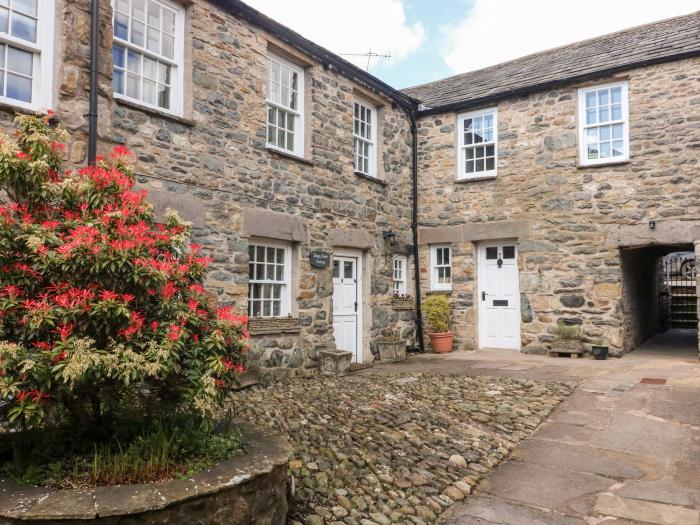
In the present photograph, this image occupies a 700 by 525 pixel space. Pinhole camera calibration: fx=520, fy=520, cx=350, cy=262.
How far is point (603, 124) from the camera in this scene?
970 cm

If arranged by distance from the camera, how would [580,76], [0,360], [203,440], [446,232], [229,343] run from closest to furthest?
[0,360] → [203,440] → [229,343] → [580,76] → [446,232]

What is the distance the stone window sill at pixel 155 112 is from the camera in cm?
609

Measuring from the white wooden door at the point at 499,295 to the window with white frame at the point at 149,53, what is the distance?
271 inches

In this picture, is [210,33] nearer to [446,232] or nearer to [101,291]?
[101,291]

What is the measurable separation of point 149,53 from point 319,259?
3.86 m

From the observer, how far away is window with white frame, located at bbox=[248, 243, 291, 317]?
7.80 metres

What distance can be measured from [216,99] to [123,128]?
5.03ft

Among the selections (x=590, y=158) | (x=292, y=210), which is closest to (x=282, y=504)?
(x=292, y=210)

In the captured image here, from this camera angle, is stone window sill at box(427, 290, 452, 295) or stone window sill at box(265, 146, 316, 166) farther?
stone window sill at box(427, 290, 452, 295)

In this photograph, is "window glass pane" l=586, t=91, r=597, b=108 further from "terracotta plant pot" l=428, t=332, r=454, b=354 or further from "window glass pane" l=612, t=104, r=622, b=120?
"terracotta plant pot" l=428, t=332, r=454, b=354

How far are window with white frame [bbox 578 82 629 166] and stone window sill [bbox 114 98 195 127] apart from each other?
23.6 feet

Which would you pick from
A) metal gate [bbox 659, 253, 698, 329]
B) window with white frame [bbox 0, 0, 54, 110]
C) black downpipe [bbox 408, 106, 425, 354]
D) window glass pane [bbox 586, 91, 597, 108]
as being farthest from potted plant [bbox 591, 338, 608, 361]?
window with white frame [bbox 0, 0, 54, 110]

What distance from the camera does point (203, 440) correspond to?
10.8ft

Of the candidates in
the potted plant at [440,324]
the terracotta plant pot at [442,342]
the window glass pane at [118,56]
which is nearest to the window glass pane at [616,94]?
the potted plant at [440,324]
